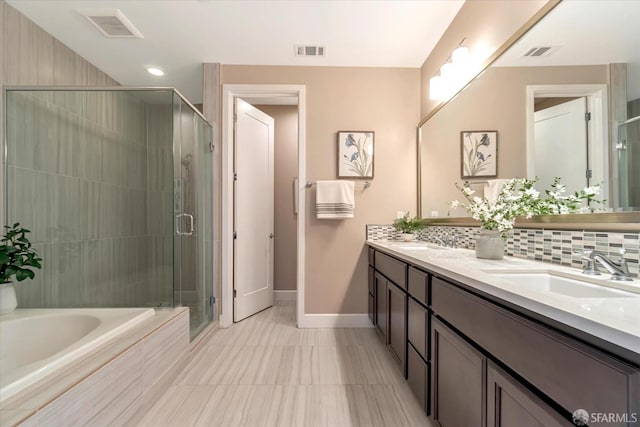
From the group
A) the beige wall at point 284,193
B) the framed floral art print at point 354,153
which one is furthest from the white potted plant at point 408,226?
the beige wall at point 284,193

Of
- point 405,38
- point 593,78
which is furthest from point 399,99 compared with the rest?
point 593,78

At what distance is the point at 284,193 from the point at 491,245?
2.56 meters

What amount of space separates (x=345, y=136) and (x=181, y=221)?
161 cm

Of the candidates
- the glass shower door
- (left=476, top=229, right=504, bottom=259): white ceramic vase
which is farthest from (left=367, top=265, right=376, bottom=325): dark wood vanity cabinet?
the glass shower door

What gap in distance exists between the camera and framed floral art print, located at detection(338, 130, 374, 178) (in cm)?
258

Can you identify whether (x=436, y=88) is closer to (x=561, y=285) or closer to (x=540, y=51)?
(x=540, y=51)

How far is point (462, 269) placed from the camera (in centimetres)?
102

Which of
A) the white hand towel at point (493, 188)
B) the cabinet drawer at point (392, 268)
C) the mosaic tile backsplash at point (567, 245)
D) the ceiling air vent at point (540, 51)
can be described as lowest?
the cabinet drawer at point (392, 268)

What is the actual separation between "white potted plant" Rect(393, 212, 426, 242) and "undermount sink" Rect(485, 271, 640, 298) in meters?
1.32

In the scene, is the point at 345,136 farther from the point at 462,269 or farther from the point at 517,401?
the point at 517,401

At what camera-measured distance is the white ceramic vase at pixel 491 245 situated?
4.37ft

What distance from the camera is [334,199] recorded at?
247 cm

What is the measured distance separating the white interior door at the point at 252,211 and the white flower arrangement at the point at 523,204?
80.6 inches

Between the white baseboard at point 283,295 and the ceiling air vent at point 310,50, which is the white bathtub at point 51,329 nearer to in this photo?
the white baseboard at point 283,295
